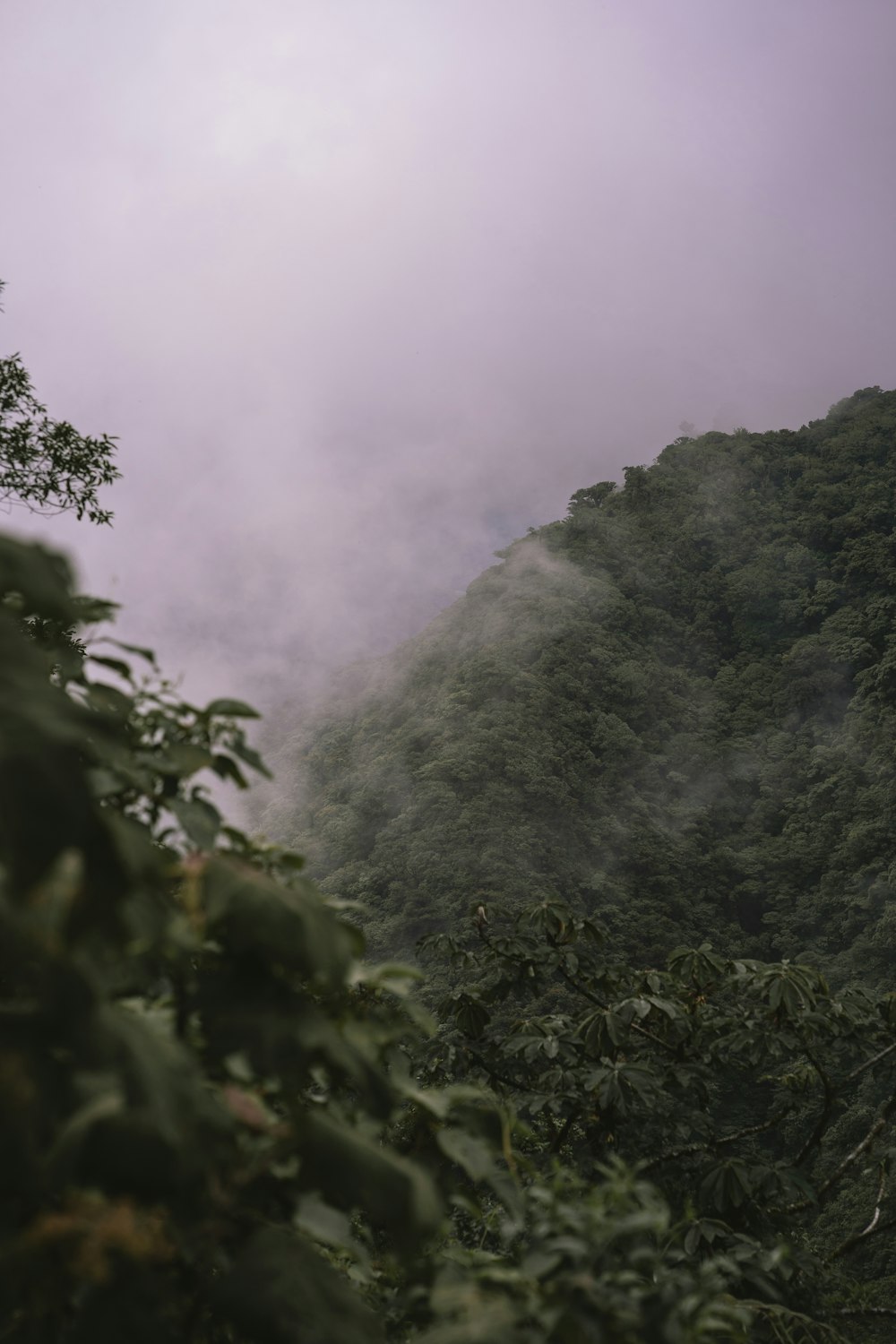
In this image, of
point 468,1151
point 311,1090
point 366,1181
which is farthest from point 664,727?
point 366,1181

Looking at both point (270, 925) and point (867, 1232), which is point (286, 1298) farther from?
point (867, 1232)

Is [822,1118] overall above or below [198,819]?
below

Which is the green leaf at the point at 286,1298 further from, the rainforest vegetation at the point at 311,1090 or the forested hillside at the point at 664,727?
the forested hillside at the point at 664,727

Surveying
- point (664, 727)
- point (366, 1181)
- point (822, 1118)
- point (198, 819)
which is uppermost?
point (664, 727)

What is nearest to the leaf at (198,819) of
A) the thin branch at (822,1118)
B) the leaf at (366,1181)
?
the leaf at (366,1181)

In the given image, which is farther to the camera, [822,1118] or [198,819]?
[822,1118]

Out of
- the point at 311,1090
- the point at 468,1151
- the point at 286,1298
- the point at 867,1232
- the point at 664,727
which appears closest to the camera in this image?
the point at 286,1298

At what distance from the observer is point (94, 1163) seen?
0.73 m

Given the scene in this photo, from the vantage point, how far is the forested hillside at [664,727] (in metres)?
35.0

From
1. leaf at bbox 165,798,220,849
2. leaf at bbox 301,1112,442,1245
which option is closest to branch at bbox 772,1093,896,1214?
leaf at bbox 301,1112,442,1245

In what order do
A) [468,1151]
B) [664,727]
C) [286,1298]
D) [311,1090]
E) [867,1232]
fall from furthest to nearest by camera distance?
1. [664,727]
2. [867,1232]
3. [311,1090]
4. [468,1151]
5. [286,1298]

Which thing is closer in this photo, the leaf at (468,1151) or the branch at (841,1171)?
the leaf at (468,1151)

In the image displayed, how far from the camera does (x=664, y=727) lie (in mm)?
46156

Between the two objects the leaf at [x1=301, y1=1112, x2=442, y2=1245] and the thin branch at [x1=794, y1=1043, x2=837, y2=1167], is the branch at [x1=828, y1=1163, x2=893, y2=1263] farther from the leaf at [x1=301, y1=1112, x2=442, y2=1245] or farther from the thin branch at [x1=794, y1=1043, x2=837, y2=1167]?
the leaf at [x1=301, y1=1112, x2=442, y2=1245]
